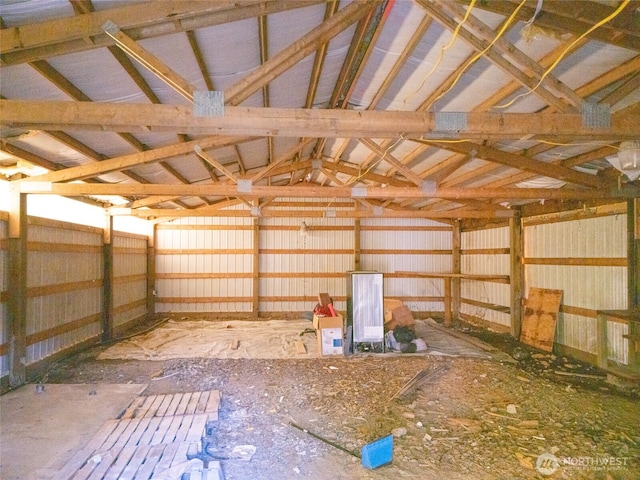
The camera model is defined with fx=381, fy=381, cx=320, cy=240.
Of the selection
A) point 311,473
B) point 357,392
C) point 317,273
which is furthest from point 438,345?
point 311,473

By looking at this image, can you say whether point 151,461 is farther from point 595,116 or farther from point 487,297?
point 487,297

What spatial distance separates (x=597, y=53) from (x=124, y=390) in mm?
6244

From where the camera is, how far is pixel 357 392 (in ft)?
16.5

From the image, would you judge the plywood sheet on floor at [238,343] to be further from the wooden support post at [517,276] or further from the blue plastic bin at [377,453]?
the blue plastic bin at [377,453]

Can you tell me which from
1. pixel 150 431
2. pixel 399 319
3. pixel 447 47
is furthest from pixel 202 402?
pixel 447 47

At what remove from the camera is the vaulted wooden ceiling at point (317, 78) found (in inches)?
104

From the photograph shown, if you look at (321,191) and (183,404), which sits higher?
(321,191)

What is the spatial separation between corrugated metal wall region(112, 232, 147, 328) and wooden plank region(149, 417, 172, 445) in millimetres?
5175

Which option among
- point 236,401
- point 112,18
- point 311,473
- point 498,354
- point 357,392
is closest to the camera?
point 112,18

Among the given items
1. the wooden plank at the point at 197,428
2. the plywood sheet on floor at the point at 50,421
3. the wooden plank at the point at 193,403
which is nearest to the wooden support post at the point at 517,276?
the wooden plank at the point at 193,403

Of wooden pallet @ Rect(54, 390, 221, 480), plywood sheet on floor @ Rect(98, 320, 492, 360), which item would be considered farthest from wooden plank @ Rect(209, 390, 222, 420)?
plywood sheet on floor @ Rect(98, 320, 492, 360)

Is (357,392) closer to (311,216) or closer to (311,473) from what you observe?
(311,473)

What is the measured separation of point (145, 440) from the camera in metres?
3.48

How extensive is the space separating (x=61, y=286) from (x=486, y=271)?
9.03 metres
